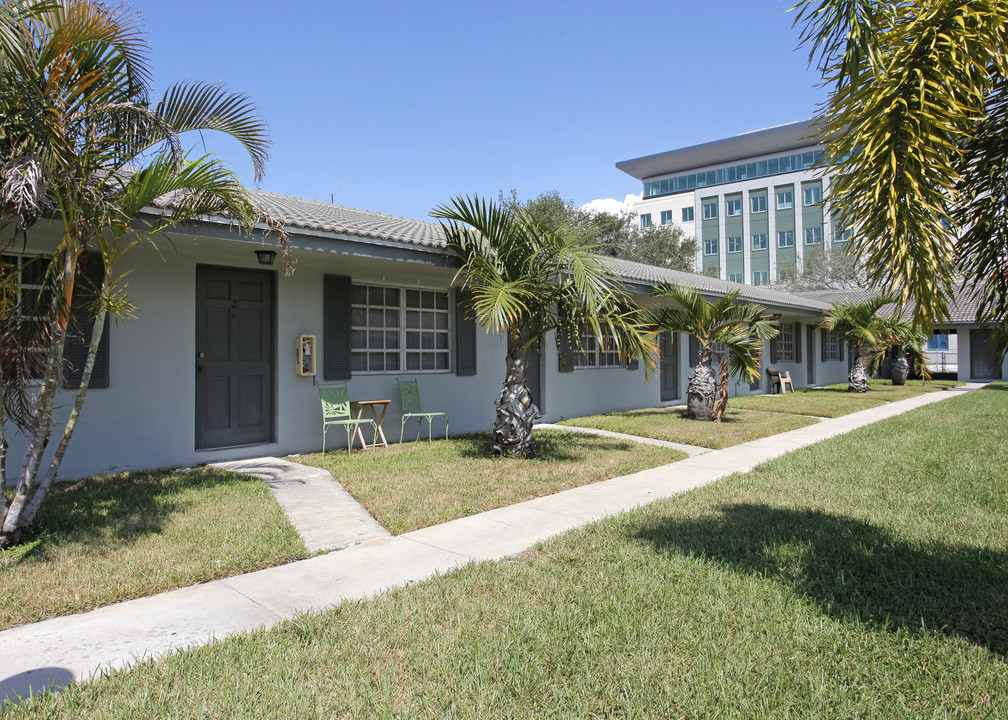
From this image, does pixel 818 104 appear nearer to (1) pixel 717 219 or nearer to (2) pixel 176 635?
(2) pixel 176 635

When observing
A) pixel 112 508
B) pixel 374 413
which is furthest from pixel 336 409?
pixel 112 508

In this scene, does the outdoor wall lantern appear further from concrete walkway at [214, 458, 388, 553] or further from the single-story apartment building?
concrete walkway at [214, 458, 388, 553]

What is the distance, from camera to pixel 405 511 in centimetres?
551

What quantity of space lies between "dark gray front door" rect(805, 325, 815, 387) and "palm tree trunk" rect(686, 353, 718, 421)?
12.6 meters

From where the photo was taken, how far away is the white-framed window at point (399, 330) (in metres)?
9.23

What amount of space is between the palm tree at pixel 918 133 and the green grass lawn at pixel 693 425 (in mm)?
6584

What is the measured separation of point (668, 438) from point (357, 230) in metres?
5.82

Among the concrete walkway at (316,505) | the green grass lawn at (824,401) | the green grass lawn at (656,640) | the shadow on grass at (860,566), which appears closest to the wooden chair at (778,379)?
the green grass lawn at (824,401)

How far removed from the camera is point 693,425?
1167cm

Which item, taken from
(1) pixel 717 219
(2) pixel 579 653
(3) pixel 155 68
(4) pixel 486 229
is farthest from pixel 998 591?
(1) pixel 717 219

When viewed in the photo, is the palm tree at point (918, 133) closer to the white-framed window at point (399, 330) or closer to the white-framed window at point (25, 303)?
the white-framed window at point (25, 303)

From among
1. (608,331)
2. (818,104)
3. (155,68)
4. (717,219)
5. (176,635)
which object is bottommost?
(176,635)

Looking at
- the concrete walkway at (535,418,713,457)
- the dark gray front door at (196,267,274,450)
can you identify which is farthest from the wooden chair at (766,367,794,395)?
the dark gray front door at (196,267,274,450)

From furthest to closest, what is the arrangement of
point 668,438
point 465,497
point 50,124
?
point 668,438 < point 465,497 < point 50,124
